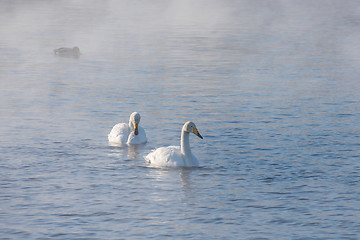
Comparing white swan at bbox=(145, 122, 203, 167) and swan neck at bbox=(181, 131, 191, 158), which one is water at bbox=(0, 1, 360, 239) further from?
swan neck at bbox=(181, 131, 191, 158)

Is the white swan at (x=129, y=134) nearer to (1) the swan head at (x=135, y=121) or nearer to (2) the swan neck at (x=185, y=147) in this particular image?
(1) the swan head at (x=135, y=121)

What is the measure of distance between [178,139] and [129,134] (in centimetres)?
171

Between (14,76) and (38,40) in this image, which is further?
(38,40)

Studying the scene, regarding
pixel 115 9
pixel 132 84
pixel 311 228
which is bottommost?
pixel 311 228

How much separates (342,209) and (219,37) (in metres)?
46.4

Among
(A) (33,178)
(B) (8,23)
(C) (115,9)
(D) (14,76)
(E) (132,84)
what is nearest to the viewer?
(A) (33,178)

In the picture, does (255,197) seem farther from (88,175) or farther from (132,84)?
(132,84)

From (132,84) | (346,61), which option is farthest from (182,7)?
(132,84)

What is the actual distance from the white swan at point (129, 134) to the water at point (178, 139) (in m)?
0.51

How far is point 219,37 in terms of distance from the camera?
2601 inches

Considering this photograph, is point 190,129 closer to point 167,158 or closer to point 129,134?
point 167,158

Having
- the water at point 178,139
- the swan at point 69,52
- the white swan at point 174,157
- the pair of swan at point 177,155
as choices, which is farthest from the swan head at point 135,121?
the swan at point 69,52

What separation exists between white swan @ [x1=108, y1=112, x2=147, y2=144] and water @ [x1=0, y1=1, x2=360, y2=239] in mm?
507

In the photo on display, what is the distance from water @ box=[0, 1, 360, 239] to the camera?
19734 millimetres
